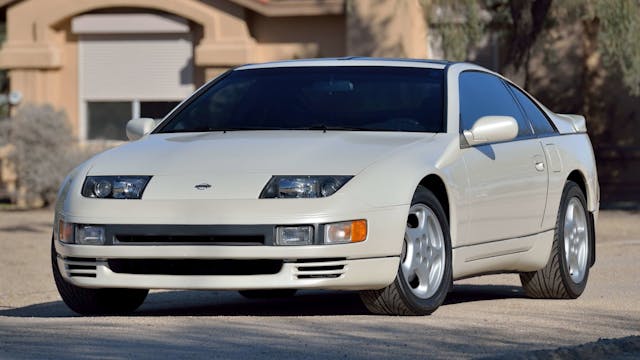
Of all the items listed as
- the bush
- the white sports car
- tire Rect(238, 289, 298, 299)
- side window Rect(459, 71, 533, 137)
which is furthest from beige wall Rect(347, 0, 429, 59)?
the white sports car

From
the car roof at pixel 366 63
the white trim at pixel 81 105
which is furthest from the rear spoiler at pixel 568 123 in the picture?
the white trim at pixel 81 105

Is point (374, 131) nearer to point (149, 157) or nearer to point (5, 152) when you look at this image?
point (149, 157)

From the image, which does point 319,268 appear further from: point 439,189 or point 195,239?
point 439,189

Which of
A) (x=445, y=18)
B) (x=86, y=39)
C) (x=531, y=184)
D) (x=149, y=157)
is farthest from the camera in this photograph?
(x=86, y=39)

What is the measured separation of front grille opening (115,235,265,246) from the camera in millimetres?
7500

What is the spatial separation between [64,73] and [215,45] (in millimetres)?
2966

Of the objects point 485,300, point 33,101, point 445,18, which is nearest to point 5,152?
point 33,101

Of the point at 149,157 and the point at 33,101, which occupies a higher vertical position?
the point at 149,157

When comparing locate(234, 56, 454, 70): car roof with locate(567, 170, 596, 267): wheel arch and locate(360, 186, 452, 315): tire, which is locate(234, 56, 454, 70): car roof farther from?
locate(567, 170, 596, 267): wheel arch

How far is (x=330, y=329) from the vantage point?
731 cm

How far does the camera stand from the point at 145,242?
25.2ft

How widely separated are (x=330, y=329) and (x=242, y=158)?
110 centimetres

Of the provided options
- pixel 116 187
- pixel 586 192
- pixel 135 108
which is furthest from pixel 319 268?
pixel 135 108

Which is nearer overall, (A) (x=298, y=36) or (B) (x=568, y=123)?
(B) (x=568, y=123)
